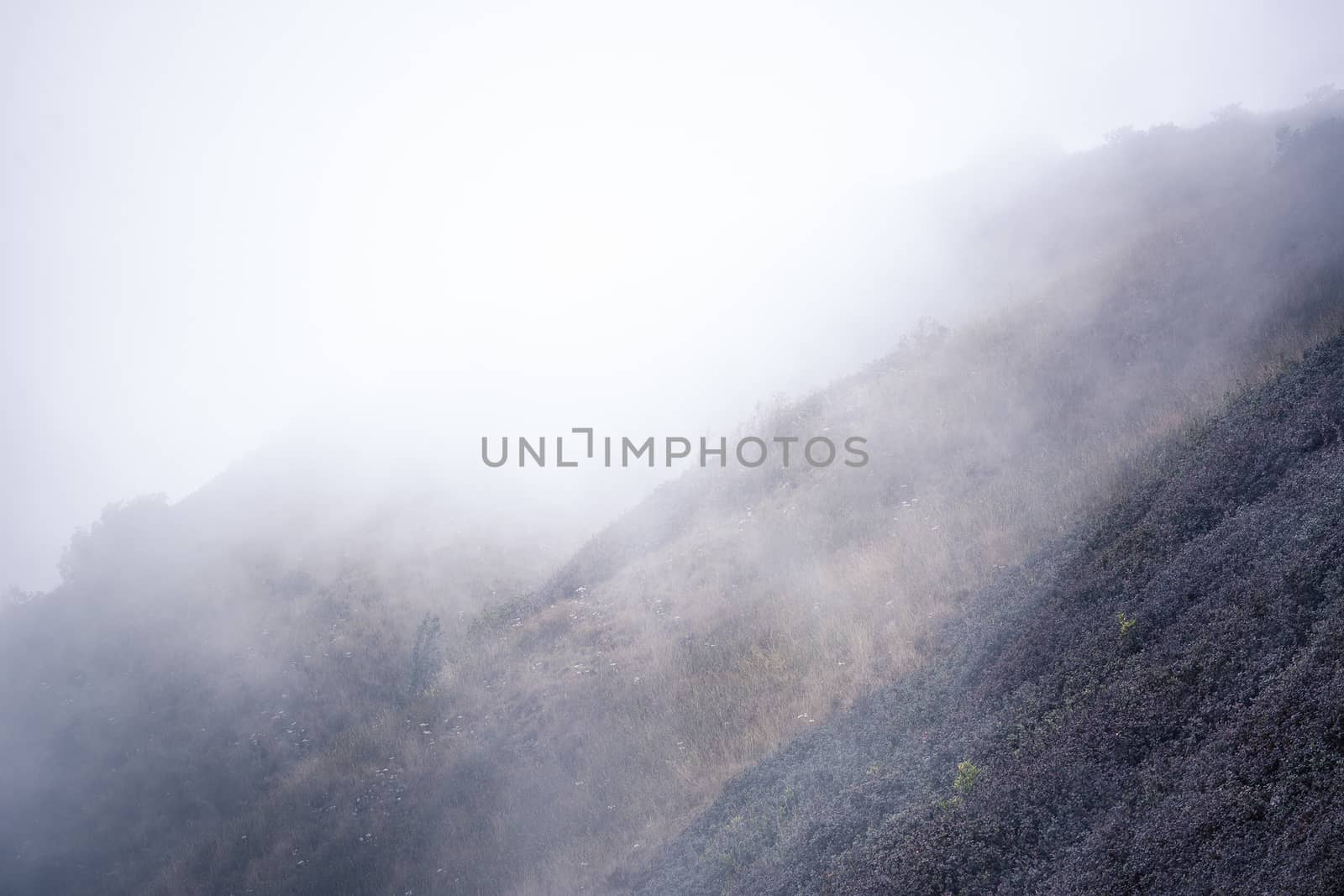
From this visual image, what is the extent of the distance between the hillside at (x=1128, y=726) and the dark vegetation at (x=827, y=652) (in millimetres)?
37

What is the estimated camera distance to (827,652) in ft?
34.4

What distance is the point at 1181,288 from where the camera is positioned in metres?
14.9

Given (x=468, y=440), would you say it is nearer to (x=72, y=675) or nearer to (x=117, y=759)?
(x=72, y=675)

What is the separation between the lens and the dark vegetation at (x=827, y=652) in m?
4.95

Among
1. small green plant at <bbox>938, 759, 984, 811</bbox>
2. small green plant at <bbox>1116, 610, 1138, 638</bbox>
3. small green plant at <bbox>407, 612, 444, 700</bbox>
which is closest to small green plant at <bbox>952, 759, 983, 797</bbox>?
small green plant at <bbox>938, 759, 984, 811</bbox>

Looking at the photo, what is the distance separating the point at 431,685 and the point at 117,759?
1010 centimetres

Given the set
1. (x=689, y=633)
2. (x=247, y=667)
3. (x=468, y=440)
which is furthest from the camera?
(x=468, y=440)

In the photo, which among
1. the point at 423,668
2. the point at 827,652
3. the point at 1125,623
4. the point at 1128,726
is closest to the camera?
the point at 1128,726

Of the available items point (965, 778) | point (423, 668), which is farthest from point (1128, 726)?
point (423, 668)

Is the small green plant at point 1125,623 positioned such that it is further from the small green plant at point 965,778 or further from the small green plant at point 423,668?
the small green plant at point 423,668

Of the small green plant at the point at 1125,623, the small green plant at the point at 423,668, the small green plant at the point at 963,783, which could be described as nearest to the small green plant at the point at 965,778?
the small green plant at the point at 963,783

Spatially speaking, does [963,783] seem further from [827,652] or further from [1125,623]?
[827,652]

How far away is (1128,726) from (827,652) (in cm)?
602

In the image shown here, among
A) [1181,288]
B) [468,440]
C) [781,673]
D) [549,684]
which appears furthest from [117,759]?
[1181,288]
